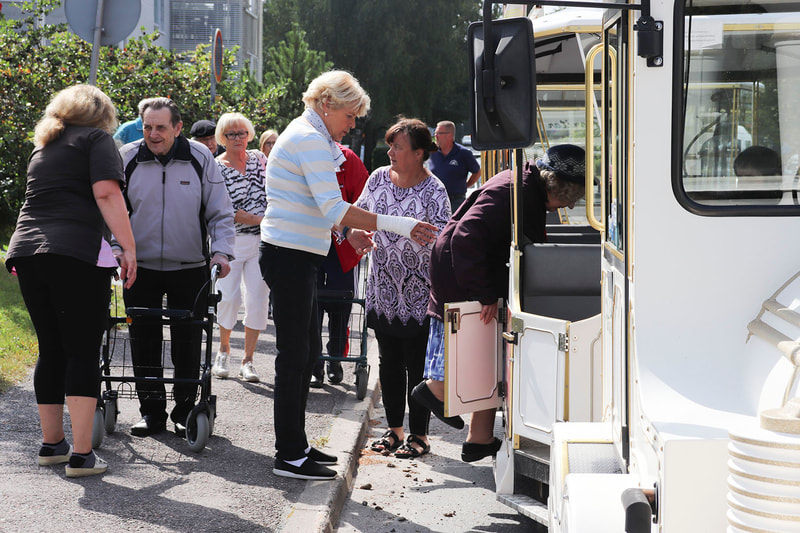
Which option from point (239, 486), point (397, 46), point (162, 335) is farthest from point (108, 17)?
point (397, 46)

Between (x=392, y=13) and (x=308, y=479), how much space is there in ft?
134

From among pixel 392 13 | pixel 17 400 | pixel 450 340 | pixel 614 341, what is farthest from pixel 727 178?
pixel 392 13

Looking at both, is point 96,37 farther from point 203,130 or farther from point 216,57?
point 216,57

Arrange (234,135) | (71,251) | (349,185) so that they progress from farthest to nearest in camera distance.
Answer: (234,135) < (349,185) < (71,251)

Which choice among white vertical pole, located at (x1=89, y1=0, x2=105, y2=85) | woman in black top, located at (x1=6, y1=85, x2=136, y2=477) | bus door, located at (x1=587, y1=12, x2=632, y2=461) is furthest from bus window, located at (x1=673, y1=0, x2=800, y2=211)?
white vertical pole, located at (x1=89, y1=0, x2=105, y2=85)

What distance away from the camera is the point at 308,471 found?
5.62 meters

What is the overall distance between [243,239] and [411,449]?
Answer: 2.74 m

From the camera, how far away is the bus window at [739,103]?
10.5 feet

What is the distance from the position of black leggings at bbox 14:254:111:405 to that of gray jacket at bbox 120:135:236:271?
0.97 meters

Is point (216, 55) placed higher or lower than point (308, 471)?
higher

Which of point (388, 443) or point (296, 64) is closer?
point (388, 443)

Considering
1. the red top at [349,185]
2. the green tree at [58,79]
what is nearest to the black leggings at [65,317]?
the red top at [349,185]

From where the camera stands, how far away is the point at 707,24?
3.20 meters

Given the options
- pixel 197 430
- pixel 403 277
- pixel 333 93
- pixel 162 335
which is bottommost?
pixel 197 430
